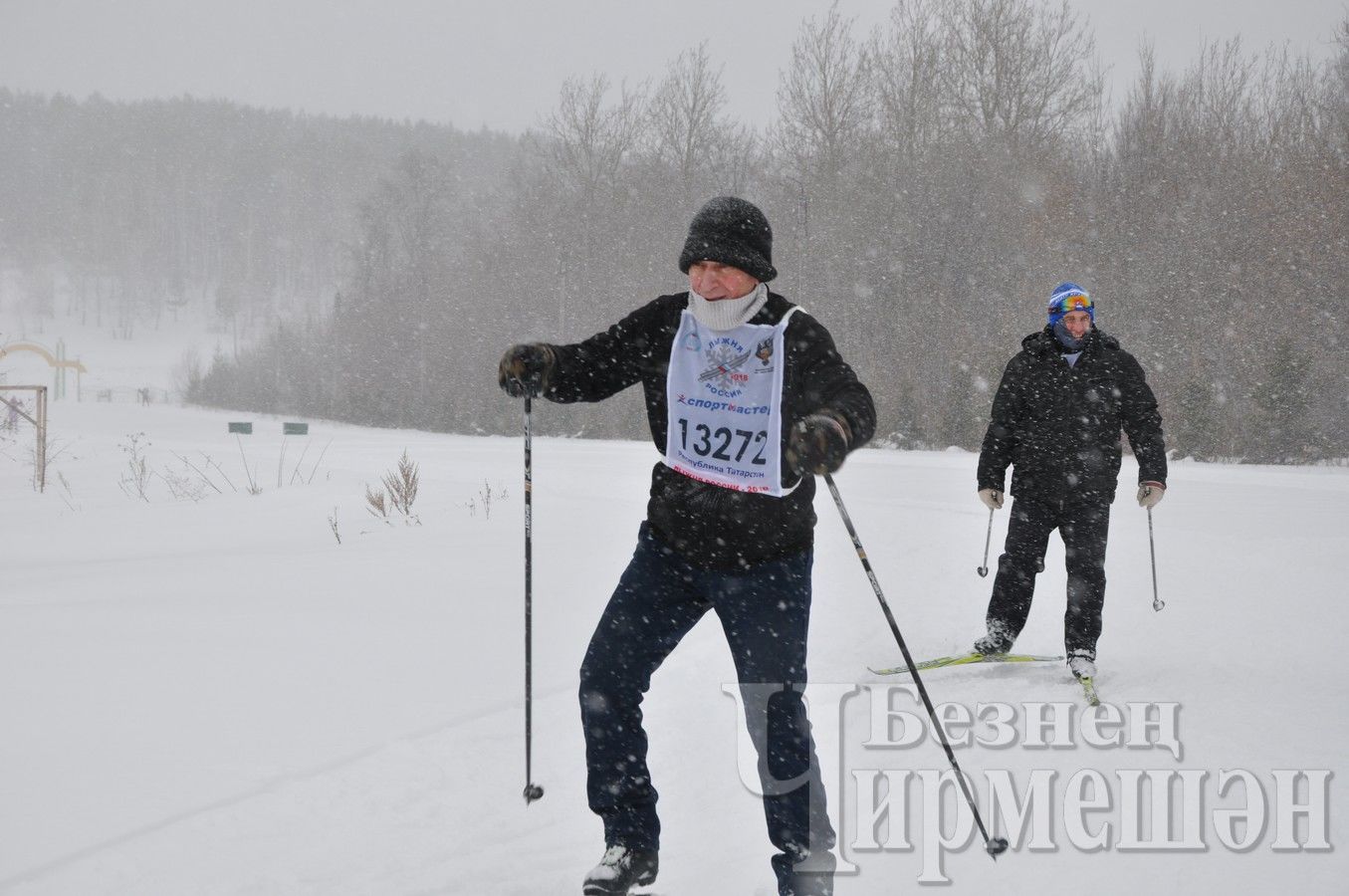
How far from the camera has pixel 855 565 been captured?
7.66 metres

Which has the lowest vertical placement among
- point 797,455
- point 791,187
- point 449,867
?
point 449,867

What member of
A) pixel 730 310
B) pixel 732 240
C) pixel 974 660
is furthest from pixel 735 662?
pixel 974 660

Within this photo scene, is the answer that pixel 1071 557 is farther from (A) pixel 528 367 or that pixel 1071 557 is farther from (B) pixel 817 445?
(A) pixel 528 367

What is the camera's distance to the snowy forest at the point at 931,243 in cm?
1997

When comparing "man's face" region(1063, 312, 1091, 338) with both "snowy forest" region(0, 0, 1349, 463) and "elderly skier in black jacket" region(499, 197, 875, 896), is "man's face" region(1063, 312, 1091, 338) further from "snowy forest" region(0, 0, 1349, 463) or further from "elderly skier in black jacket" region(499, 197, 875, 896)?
"snowy forest" region(0, 0, 1349, 463)

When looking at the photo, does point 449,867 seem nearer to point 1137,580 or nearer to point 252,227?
point 1137,580

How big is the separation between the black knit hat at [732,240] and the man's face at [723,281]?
2 cm

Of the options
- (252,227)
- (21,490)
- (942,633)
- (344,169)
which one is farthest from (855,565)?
(344,169)

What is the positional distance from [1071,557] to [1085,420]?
0.68 meters

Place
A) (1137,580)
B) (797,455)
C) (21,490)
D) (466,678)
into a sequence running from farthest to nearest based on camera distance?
(21,490), (1137,580), (466,678), (797,455)

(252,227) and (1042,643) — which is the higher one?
(252,227)

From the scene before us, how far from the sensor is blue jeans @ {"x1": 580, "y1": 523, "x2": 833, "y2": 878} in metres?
2.59

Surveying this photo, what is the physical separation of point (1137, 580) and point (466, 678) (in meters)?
5.04

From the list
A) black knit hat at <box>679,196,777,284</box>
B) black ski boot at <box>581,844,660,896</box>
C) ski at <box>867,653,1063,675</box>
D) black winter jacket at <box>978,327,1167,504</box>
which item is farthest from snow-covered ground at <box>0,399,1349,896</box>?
black knit hat at <box>679,196,777,284</box>
